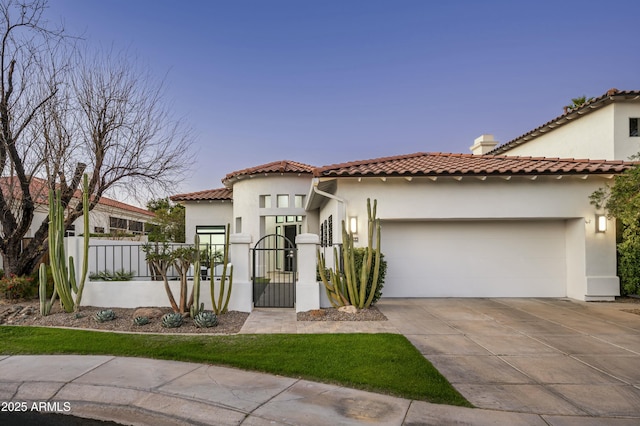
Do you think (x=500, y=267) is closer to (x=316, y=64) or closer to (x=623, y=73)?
(x=316, y=64)

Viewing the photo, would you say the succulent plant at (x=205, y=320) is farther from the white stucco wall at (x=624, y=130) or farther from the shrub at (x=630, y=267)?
the white stucco wall at (x=624, y=130)

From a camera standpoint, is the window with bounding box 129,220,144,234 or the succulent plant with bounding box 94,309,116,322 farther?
the window with bounding box 129,220,144,234

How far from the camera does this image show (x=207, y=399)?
4707 mm

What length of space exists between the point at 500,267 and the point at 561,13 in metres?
10.0

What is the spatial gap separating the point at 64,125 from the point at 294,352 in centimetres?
934

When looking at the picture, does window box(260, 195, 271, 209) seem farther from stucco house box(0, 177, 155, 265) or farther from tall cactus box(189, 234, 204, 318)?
tall cactus box(189, 234, 204, 318)

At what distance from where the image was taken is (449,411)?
4.35m

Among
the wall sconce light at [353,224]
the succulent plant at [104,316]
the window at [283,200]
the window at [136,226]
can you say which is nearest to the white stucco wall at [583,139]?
the wall sconce light at [353,224]

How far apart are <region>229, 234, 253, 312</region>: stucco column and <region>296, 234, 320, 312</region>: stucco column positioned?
4.13 ft

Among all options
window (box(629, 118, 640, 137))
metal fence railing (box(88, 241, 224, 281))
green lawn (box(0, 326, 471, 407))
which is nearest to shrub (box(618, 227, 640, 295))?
window (box(629, 118, 640, 137))

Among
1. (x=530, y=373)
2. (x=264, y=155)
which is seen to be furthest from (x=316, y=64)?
(x=530, y=373)

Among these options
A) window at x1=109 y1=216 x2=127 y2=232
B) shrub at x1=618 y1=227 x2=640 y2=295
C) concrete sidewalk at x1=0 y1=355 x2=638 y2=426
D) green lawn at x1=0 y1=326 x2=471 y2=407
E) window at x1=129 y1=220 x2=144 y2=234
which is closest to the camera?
concrete sidewalk at x1=0 y1=355 x2=638 y2=426

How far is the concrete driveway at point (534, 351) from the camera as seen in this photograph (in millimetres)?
4691

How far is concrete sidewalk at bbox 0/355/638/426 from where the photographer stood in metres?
4.20
